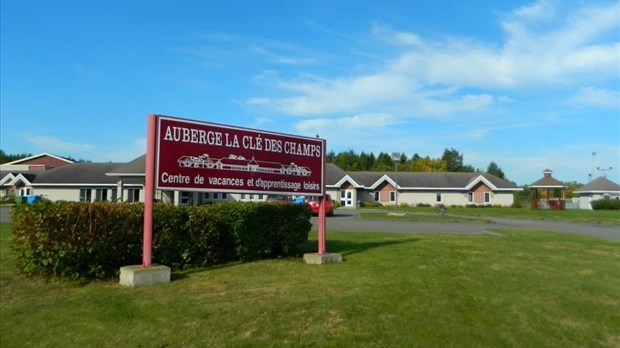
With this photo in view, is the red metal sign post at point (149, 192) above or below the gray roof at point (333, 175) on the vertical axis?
below

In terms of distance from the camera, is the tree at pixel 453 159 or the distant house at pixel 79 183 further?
the tree at pixel 453 159

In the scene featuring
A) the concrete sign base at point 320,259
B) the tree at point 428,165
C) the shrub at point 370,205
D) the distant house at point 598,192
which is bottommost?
the concrete sign base at point 320,259

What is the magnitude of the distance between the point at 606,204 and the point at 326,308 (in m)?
62.8

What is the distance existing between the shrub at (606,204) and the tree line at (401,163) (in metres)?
41.4

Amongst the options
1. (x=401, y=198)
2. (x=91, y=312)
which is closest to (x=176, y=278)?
(x=91, y=312)

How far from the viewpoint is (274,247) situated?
34.4 feet

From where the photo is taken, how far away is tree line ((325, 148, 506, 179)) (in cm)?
10400

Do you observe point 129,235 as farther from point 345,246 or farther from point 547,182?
point 547,182

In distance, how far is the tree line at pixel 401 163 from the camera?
341ft

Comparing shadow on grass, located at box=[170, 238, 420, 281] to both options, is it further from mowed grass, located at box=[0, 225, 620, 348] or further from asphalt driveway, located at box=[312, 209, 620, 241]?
asphalt driveway, located at box=[312, 209, 620, 241]

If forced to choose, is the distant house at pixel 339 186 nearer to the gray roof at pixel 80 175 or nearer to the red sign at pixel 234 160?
the gray roof at pixel 80 175

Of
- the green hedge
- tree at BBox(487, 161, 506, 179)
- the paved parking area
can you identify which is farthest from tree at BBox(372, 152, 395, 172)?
the green hedge

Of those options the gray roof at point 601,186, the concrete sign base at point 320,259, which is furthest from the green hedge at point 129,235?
the gray roof at point 601,186

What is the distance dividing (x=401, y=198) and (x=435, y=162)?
4237cm
